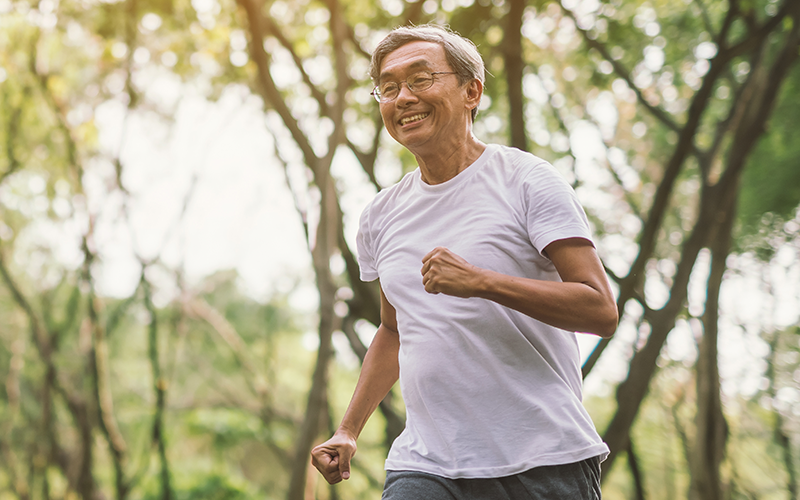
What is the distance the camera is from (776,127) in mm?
7773

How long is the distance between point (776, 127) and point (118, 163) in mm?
7974

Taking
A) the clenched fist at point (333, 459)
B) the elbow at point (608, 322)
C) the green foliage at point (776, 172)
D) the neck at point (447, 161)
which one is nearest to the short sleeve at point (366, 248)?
the neck at point (447, 161)

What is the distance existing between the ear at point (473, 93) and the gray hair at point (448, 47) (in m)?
0.01

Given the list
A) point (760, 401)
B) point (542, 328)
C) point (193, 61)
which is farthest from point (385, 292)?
point (760, 401)

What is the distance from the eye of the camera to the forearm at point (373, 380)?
199 centimetres

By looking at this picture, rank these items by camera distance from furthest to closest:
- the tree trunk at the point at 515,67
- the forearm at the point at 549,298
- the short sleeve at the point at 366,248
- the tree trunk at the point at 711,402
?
the tree trunk at the point at 711,402, the tree trunk at the point at 515,67, the short sleeve at the point at 366,248, the forearm at the point at 549,298

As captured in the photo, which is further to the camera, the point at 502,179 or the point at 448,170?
the point at 448,170

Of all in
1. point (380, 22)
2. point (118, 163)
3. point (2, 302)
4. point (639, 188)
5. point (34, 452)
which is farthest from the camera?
point (2, 302)

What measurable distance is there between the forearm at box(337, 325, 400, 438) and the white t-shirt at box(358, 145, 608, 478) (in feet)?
0.63

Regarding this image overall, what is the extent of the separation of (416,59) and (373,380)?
903mm

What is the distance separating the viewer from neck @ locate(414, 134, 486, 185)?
187cm

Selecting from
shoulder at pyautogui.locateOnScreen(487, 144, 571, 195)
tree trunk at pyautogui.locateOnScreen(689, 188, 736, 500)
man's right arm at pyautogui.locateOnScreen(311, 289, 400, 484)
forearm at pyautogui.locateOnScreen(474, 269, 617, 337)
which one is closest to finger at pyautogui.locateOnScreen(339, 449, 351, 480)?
man's right arm at pyautogui.locateOnScreen(311, 289, 400, 484)

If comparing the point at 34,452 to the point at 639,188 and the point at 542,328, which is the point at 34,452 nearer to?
the point at 639,188

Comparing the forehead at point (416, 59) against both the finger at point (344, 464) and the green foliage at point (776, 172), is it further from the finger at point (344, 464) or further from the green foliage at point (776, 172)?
the green foliage at point (776, 172)
